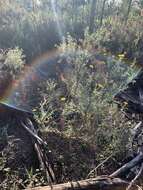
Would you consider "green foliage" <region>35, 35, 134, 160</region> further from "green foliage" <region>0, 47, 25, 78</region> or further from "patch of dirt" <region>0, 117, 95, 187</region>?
"green foliage" <region>0, 47, 25, 78</region>

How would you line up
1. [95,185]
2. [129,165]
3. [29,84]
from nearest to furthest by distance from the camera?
[95,185] < [129,165] < [29,84]

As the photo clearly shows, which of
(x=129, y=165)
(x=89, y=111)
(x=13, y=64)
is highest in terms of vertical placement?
(x=13, y=64)

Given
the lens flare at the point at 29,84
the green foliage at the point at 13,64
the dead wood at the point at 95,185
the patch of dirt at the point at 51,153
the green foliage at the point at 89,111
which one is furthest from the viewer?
the green foliage at the point at 13,64

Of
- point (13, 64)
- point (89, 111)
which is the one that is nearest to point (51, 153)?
point (89, 111)

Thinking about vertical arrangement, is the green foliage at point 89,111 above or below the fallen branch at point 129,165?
above

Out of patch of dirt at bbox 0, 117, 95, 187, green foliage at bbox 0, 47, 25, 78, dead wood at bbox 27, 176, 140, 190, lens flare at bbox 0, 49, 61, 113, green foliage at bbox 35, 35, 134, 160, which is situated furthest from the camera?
green foliage at bbox 0, 47, 25, 78

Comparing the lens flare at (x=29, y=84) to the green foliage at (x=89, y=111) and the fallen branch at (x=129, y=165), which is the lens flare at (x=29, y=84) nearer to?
the green foliage at (x=89, y=111)

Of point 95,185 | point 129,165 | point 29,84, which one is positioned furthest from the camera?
point 29,84

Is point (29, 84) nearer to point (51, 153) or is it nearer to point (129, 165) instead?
point (51, 153)

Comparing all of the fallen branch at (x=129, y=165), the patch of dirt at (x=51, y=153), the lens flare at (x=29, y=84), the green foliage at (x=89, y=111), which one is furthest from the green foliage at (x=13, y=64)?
the fallen branch at (x=129, y=165)

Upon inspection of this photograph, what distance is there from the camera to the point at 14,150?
12.3 ft

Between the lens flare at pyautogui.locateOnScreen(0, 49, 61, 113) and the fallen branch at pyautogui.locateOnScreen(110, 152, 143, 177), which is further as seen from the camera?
the lens flare at pyautogui.locateOnScreen(0, 49, 61, 113)

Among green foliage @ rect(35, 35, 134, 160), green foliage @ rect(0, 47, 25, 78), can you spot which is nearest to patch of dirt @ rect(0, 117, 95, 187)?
green foliage @ rect(35, 35, 134, 160)

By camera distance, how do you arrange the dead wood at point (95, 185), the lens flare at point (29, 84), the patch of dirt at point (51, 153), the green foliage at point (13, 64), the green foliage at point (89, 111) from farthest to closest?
the green foliage at point (13, 64) → the lens flare at point (29, 84) → the green foliage at point (89, 111) → the patch of dirt at point (51, 153) → the dead wood at point (95, 185)
